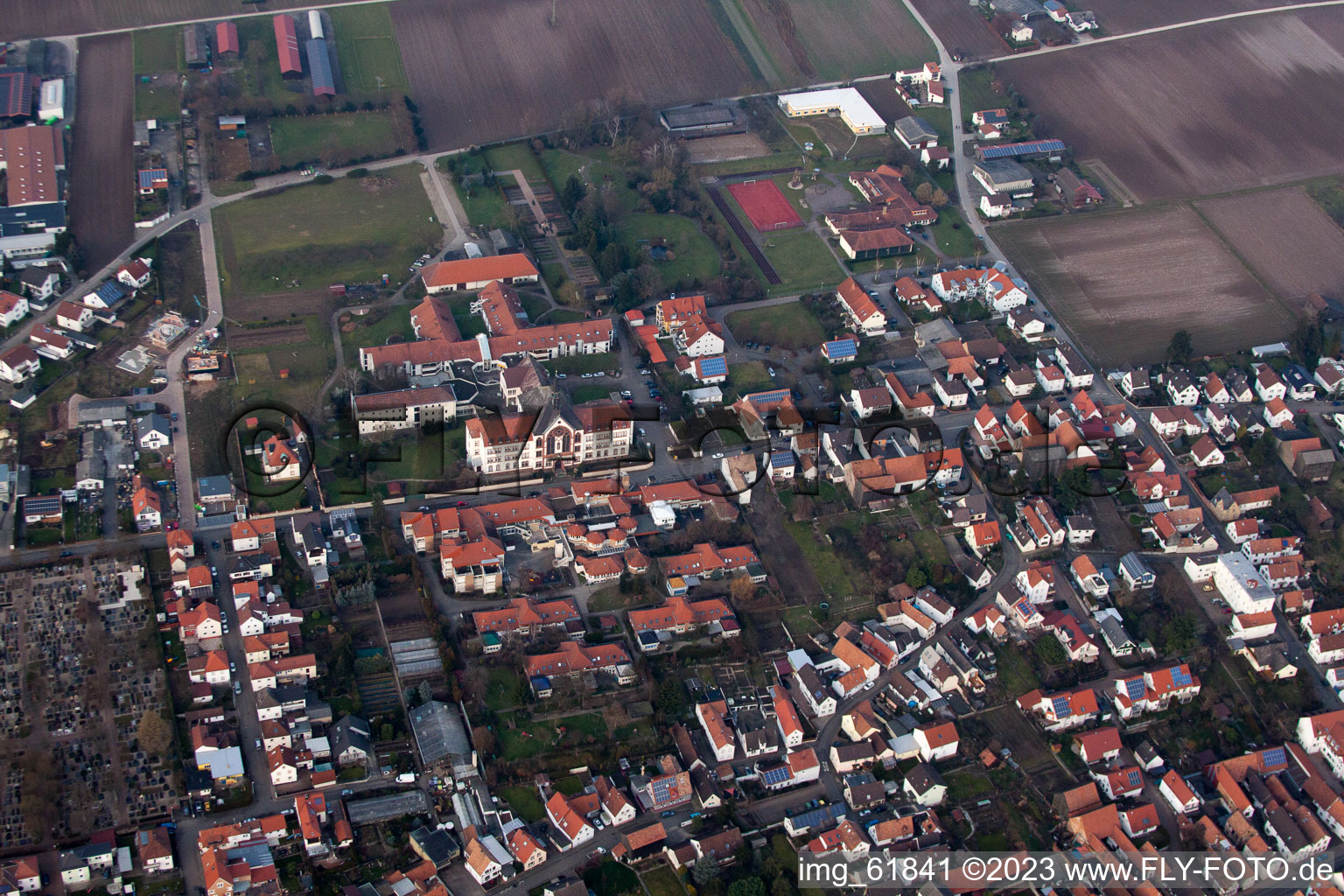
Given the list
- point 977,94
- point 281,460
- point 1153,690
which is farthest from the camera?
Answer: point 977,94

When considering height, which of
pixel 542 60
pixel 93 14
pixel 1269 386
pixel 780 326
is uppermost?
pixel 93 14

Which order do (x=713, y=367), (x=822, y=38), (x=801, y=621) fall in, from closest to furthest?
(x=801, y=621) → (x=713, y=367) → (x=822, y=38)

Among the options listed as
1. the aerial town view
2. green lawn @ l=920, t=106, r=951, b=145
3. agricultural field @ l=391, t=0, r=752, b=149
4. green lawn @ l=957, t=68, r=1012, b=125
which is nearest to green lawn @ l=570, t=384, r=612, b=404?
the aerial town view

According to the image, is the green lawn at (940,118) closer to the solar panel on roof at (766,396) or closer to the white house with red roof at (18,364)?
the solar panel on roof at (766,396)

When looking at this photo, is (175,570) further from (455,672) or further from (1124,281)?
(1124,281)

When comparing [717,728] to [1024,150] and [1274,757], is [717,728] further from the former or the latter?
[1024,150]

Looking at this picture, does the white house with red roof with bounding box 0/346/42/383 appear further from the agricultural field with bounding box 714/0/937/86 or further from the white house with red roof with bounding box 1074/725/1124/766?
the agricultural field with bounding box 714/0/937/86

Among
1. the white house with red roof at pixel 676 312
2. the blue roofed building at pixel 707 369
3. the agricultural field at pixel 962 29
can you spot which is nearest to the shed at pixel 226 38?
the white house with red roof at pixel 676 312

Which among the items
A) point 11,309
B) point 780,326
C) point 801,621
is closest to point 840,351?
point 780,326
